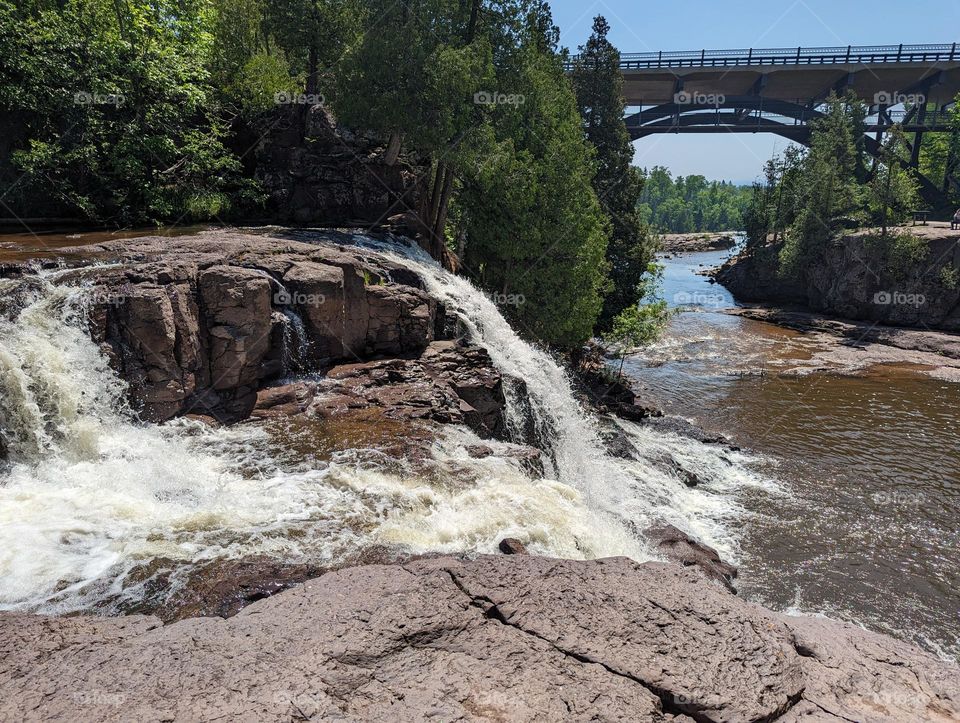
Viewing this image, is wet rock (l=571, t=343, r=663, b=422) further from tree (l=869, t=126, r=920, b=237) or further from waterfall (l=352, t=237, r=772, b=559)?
tree (l=869, t=126, r=920, b=237)

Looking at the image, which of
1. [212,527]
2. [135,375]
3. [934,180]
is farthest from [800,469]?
[934,180]

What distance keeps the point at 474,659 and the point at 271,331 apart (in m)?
Result: 10.1

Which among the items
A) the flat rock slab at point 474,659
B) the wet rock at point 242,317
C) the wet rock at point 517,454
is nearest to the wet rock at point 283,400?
the wet rock at point 242,317

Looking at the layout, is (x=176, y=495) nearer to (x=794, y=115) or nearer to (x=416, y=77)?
(x=416, y=77)

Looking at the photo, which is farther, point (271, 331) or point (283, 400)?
point (271, 331)

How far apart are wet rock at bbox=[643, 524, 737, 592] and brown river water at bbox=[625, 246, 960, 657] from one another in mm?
536

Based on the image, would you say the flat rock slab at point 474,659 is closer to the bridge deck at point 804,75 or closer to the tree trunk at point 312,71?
the tree trunk at point 312,71

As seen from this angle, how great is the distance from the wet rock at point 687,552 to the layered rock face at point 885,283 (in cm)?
3469

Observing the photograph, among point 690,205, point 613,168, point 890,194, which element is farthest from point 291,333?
point 690,205

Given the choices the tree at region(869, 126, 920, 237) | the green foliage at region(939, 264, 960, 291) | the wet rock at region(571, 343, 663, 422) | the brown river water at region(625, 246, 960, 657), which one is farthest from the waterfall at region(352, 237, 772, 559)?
the tree at region(869, 126, 920, 237)

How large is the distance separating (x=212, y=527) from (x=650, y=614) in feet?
19.5

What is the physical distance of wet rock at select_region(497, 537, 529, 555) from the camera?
8281mm

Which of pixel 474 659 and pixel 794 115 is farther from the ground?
pixel 794 115

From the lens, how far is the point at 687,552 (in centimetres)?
1205
